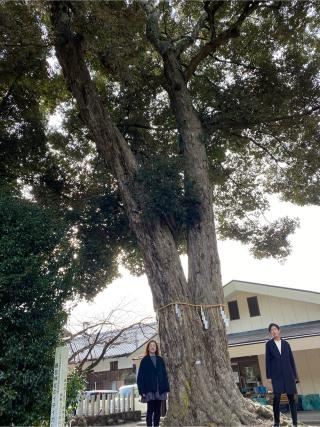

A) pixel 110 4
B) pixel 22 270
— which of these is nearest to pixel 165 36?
pixel 110 4

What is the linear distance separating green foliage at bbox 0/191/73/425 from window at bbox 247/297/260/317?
9057 millimetres

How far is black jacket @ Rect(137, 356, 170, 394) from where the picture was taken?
16.0ft

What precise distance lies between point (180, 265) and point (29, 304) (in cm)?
253

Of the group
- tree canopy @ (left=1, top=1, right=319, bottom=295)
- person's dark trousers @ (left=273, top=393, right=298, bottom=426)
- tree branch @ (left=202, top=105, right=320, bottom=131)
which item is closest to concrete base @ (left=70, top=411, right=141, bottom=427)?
tree canopy @ (left=1, top=1, right=319, bottom=295)

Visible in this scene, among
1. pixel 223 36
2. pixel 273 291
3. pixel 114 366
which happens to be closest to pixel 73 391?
pixel 223 36

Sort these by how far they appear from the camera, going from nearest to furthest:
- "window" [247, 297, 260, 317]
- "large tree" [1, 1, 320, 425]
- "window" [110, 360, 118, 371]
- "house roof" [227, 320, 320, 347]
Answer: "large tree" [1, 1, 320, 425], "house roof" [227, 320, 320, 347], "window" [247, 297, 260, 317], "window" [110, 360, 118, 371]

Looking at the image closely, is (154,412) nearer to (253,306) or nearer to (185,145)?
(185,145)

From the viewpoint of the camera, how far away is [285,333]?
10.6 meters

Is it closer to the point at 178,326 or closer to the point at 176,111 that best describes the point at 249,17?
the point at 176,111

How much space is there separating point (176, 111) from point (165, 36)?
3.34 metres

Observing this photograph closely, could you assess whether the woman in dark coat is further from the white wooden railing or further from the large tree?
the white wooden railing

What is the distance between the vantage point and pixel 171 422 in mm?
4844

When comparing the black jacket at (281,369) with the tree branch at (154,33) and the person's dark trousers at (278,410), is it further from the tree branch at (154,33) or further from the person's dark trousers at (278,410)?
the tree branch at (154,33)

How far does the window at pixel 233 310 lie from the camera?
43.5 feet
